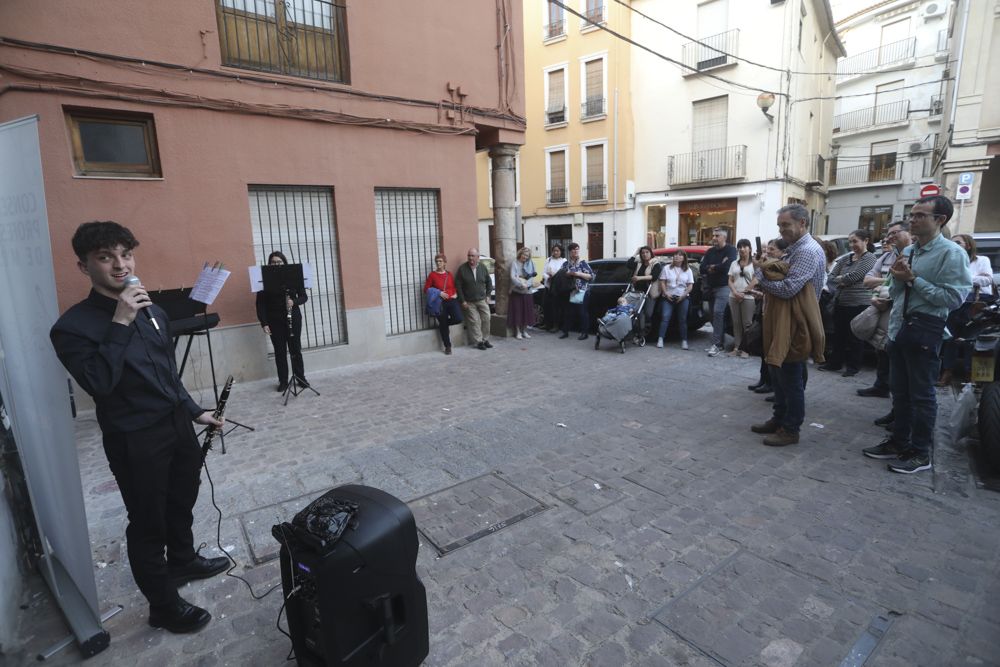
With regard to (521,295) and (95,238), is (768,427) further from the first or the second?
(521,295)

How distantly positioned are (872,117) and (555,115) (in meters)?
18.3

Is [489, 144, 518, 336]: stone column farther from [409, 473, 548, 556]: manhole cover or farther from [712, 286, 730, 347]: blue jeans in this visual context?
[409, 473, 548, 556]: manhole cover

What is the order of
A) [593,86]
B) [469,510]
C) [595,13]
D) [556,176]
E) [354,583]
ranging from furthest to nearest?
[556,176]
[593,86]
[595,13]
[469,510]
[354,583]

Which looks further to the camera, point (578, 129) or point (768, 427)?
point (578, 129)

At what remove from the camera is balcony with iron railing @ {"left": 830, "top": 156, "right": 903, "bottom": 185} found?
2812 centimetres

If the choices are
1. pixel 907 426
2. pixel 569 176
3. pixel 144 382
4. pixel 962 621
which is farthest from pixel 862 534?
pixel 569 176

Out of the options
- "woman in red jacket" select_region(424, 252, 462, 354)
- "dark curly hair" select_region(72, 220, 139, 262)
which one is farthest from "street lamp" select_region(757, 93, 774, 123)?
"dark curly hair" select_region(72, 220, 139, 262)

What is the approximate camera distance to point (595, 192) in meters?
23.9

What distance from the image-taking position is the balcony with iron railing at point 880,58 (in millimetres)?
27797

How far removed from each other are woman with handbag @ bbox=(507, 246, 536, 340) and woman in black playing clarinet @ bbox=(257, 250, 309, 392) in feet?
14.5

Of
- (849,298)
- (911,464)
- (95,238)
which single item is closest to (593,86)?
(849,298)

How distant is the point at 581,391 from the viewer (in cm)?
666

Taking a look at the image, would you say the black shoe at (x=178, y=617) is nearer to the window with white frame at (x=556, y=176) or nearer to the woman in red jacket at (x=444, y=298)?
the woman in red jacket at (x=444, y=298)

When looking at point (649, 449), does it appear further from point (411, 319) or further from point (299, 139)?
point (299, 139)
